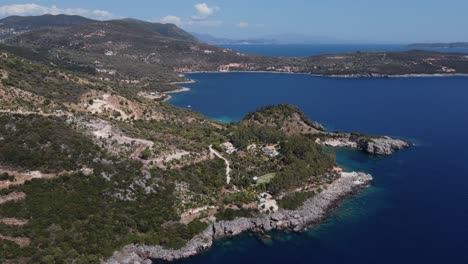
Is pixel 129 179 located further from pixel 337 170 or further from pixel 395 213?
pixel 395 213

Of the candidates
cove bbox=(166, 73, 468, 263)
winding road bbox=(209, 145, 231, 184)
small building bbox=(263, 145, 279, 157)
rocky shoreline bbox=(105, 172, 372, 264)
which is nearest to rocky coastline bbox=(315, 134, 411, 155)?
cove bbox=(166, 73, 468, 263)

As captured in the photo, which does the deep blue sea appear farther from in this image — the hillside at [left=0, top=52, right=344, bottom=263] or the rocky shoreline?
the hillside at [left=0, top=52, right=344, bottom=263]

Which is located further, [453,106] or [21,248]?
[453,106]

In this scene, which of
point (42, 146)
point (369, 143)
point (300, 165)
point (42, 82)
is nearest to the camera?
point (42, 146)

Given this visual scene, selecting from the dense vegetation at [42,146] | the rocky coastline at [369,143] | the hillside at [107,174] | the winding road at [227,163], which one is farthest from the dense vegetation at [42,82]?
the rocky coastline at [369,143]

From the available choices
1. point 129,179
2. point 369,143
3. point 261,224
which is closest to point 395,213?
point 261,224

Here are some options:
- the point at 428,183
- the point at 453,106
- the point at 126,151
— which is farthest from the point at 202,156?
the point at 453,106

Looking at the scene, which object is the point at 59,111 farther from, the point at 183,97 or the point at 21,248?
the point at 183,97
